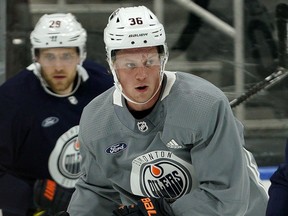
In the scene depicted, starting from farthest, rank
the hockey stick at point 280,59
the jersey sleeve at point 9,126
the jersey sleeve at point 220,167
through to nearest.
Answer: the hockey stick at point 280,59 < the jersey sleeve at point 9,126 < the jersey sleeve at point 220,167

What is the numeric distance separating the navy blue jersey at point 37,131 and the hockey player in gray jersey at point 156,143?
74 cm

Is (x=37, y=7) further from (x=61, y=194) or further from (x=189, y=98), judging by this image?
(x=189, y=98)

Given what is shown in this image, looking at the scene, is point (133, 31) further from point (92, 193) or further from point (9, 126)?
point (9, 126)

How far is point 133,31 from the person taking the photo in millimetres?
2629

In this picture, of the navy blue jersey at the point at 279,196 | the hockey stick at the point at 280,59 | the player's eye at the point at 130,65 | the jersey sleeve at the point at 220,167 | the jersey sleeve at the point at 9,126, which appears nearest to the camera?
the jersey sleeve at the point at 220,167

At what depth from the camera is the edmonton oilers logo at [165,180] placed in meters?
2.66

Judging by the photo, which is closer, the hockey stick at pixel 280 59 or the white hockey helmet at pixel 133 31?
the white hockey helmet at pixel 133 31

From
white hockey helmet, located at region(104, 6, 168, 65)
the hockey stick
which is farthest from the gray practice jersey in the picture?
the hockey stick

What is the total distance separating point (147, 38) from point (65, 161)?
107 centimetres

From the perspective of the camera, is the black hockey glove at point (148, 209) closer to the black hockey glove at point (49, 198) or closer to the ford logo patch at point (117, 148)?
the ford logo patch at point (117, 148)

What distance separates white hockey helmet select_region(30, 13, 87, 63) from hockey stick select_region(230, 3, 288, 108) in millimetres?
732

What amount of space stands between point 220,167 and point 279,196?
332 millimetres

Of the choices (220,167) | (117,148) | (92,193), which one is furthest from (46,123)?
(220,167)

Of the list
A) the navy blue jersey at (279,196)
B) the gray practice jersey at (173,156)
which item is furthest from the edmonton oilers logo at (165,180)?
the navy blue jersey at (279,196)
